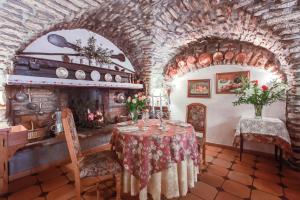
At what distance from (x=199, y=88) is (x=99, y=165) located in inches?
127

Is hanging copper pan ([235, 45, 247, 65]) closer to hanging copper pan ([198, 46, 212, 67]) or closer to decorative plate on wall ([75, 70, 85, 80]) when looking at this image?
hanging copper pan ([198, 46, 212, 67])

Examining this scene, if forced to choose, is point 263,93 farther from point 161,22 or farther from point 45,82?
point 45,82

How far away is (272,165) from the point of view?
278 cm

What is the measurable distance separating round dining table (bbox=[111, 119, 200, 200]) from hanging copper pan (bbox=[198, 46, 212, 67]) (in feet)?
8.68

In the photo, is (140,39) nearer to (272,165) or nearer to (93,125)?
(93,125)

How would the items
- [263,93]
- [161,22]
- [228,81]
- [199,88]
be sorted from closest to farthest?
[263,93]
[161,22]
[228,81]
[199,88]

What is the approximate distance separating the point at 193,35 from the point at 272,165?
9.80 feet

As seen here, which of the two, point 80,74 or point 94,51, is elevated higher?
point 94,51

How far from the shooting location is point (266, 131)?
8.84 feet

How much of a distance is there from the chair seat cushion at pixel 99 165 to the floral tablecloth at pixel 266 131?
2413 mm

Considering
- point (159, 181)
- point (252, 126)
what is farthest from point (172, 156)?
point (252, 126)

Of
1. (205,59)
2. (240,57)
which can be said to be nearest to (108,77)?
(205,59)

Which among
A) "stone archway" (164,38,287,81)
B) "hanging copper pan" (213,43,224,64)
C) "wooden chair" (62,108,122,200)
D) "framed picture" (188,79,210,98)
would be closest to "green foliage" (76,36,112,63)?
"stone archway" (164,38,287,81)

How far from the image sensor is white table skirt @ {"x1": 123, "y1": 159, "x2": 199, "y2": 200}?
1.70 metres
